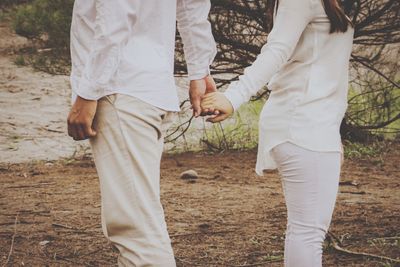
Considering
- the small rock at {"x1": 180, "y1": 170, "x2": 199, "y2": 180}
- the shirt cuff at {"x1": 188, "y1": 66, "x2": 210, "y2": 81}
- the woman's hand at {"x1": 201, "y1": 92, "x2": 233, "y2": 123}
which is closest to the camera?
the woman's hand at {"x1": 201, "y1": 92, "x2": 233, "y2": 123}

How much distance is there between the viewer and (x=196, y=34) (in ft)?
7.97

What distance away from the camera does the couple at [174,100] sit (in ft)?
6.81

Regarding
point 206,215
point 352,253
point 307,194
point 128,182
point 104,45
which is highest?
point 104,45

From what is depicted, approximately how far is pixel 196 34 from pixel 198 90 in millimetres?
171

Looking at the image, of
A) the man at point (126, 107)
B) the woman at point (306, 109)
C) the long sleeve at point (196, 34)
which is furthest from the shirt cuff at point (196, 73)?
the man at point (126, 107)

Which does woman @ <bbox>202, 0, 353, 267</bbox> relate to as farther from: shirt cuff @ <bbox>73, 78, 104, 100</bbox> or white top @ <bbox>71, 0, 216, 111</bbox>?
shirt cuff @ <bbox>73, 78, 104, 100</bbox>

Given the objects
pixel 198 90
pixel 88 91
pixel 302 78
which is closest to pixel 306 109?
pixel 302 78

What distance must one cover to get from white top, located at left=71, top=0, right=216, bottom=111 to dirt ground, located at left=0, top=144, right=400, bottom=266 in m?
1.70

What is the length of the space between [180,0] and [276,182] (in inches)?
139

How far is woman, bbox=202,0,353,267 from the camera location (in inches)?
91.0

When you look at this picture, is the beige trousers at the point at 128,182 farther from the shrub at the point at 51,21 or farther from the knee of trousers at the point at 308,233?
the shrub at the point at 51,21

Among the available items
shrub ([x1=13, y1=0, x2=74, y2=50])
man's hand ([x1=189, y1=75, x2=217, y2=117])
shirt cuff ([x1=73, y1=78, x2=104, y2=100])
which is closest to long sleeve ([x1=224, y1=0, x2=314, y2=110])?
man's hand ([x1=189, y1=75, x2=217, y2=117])

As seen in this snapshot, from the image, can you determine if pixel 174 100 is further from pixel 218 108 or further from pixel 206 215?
pixel 206 215

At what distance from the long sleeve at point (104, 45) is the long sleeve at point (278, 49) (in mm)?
383
